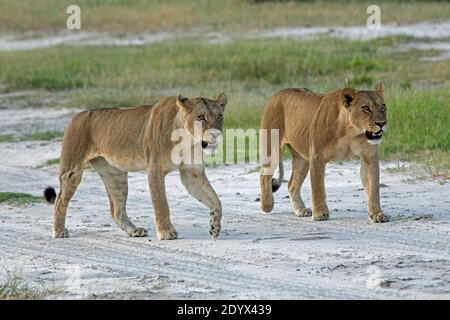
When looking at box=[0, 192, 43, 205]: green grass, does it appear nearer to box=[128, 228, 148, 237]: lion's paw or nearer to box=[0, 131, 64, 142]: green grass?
box=[128, 228, 148, 237]: lion's paw

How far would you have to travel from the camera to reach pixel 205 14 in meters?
28.5

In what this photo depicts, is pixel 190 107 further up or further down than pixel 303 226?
further up

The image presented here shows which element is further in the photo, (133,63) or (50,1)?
(50,1)

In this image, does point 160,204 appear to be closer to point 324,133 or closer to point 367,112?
point 324,133

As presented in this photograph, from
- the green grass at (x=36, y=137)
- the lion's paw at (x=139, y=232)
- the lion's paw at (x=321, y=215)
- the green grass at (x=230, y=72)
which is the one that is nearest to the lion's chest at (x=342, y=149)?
Answer: the lion's paw at (x=321, y=215)

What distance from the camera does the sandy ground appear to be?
7441mm

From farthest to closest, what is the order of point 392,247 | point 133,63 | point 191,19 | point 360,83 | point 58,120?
point 191,19 → point 133,63 → point 360,83 → point 58,120 → point 392,247

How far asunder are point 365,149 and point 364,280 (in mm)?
1987

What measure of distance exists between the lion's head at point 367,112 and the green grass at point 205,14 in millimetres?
16465

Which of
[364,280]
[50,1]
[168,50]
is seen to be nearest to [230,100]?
[168,50]

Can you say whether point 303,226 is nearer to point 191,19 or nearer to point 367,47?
point 367,47

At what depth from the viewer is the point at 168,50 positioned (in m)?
22.6

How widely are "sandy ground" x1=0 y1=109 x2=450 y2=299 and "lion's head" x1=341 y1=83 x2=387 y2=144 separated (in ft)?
2.06

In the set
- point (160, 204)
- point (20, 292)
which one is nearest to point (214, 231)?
point (160, 204)
